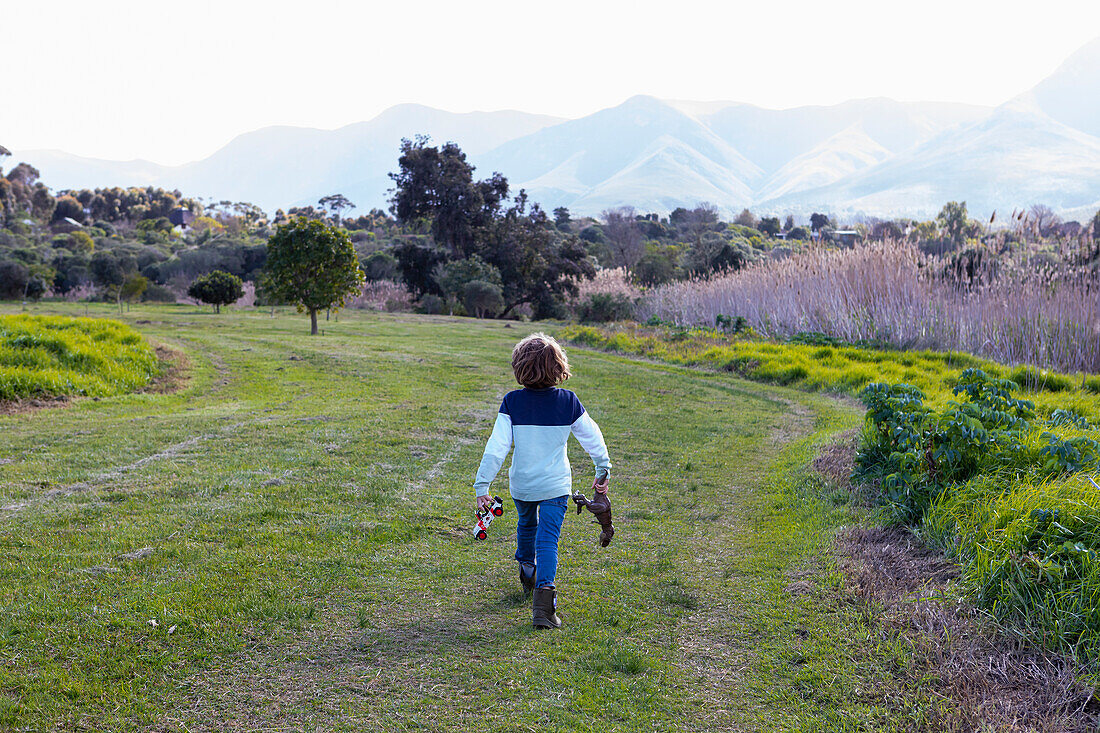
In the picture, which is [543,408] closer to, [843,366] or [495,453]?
[495,453]

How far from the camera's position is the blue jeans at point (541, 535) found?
151 inches

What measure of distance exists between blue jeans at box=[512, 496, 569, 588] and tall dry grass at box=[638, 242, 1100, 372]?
10.7m

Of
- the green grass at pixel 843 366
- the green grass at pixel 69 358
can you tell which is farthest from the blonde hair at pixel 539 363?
the green grass at pixel 69 358

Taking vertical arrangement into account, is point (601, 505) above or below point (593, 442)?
below

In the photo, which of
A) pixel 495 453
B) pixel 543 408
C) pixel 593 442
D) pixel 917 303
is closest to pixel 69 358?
pixel 495 453

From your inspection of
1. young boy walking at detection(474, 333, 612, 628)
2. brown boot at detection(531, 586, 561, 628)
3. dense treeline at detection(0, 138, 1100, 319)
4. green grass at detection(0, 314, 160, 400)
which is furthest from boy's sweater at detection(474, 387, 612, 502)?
dense treeline at detection(0, 138, 1100, 319)

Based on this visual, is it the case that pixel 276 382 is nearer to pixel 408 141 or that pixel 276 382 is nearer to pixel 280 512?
pixel 280 512

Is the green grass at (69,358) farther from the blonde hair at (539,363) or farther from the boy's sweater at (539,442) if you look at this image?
the blonde hair at (539,363)

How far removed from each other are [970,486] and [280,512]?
4.52 metres

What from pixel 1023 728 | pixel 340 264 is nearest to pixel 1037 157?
pixel 340 264

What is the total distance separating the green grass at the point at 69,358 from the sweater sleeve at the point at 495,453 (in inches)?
340

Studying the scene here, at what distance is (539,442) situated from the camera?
3.97 m

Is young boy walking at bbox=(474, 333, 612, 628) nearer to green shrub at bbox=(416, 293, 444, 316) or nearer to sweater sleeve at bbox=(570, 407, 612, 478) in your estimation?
sweater sleeve at bbox=(570, 407, 612, 478)

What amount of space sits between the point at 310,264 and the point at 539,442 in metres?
17.9
